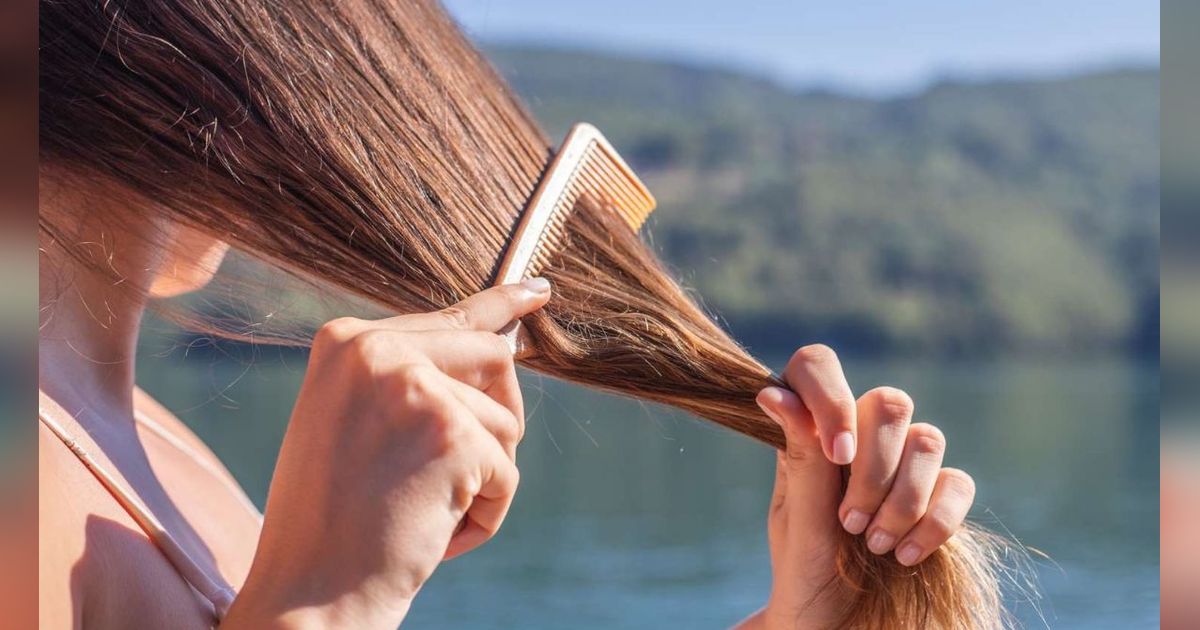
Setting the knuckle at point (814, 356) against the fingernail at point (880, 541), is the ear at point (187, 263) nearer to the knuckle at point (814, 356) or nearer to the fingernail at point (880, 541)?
the knuckle at point (814, 356)

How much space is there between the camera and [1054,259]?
74625 mm

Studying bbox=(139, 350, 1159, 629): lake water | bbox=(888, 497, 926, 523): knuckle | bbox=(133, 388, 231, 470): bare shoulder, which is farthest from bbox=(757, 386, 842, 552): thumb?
bbox=(139, 350, 1159, 629): lake water

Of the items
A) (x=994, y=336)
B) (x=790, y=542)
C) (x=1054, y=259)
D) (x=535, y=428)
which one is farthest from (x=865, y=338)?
(x=790, y=542)

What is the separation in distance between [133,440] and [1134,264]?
80.9 meters

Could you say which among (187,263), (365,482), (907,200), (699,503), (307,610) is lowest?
(307,610)

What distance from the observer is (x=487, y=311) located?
109cm

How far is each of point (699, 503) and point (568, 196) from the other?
140 ft

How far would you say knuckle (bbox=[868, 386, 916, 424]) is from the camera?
1183mm

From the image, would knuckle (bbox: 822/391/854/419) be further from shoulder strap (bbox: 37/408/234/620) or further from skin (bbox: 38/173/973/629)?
shoulder strap (bbox: 37/408/234/620)

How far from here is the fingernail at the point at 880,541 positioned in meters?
1.21

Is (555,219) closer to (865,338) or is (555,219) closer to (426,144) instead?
(426,144)

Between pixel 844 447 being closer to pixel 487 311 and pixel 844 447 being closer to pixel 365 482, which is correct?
pixel 487 311
